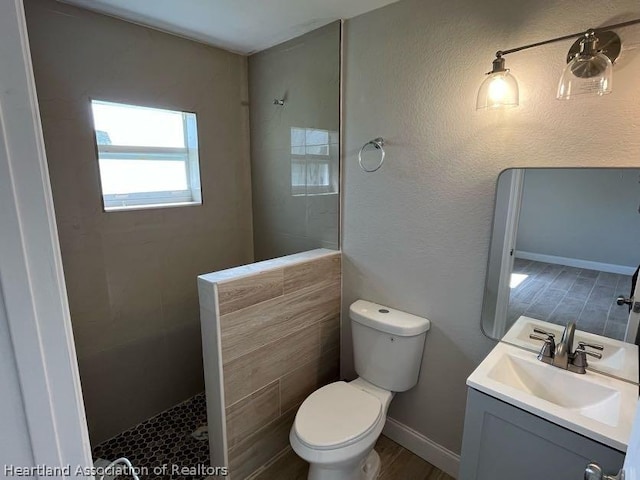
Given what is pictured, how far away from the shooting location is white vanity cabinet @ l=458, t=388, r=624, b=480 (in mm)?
986

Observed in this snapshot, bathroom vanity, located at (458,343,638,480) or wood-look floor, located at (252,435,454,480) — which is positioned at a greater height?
bathroom vanity, located at (458,343,638,480)

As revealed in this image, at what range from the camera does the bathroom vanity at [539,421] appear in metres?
0.98

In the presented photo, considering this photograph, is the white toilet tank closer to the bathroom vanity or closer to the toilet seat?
the toilet seat

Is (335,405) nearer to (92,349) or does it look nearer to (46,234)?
(92,349)

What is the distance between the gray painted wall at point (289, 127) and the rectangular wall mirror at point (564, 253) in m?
0.96

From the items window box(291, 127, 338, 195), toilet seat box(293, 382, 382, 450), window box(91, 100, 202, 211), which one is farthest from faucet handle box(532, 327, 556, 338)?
window box(91, 100, 202, 211)

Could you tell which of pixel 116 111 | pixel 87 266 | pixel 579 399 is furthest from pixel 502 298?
pixel 116 111

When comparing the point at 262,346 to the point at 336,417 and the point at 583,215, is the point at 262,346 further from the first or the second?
the point at 583,215

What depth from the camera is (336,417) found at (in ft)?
5.15

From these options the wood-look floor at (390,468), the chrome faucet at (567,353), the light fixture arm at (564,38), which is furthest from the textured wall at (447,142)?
the chrome faucet at (567,353)

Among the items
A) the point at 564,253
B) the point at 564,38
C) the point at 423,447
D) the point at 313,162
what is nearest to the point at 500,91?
the point at 564,38

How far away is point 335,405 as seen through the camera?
5.41 feet

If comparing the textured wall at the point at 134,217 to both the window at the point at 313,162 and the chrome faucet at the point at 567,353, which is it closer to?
the window at the point at 313,162

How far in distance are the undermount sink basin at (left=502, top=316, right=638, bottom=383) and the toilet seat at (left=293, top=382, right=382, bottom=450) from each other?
72 cm
